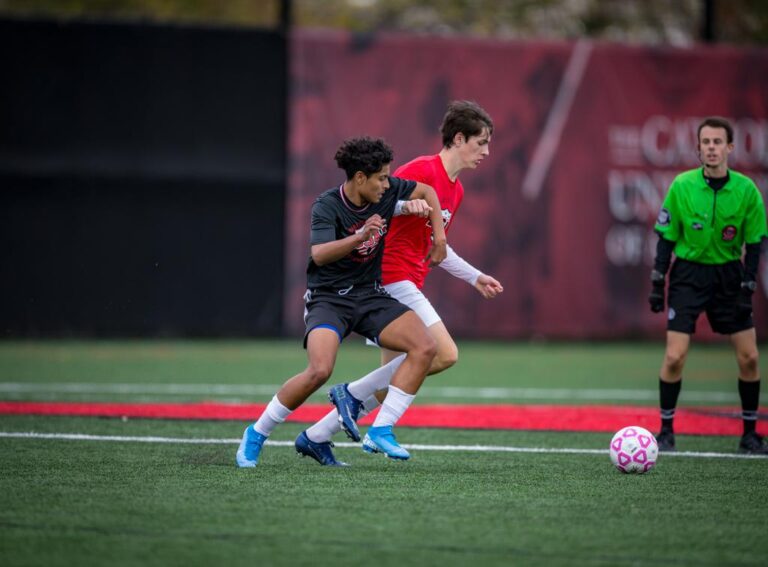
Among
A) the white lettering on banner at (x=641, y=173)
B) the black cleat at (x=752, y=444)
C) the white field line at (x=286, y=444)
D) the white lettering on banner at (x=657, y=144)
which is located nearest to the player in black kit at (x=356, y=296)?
the white field line at (x=286, y=444)

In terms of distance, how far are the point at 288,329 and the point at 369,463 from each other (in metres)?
11.0

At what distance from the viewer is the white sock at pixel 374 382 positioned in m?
6.97

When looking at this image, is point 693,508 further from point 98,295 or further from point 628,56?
point 628,56

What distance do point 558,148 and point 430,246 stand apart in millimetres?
11596

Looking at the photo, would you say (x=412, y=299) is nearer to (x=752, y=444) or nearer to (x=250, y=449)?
(x=250, y=449)

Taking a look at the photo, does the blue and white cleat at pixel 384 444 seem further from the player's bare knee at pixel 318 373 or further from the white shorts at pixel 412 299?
the white shorts at pixel 412 299

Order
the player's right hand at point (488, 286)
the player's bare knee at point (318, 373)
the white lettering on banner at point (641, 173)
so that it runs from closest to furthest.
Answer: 1. the player's bare knee at point (318, 373)
2. the player's right hand at point (488, 286)
3. the white lettering on banner at point (641, 173)

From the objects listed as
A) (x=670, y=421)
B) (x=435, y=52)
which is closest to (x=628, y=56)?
(x=435, y=52)

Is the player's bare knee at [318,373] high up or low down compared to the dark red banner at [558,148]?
down

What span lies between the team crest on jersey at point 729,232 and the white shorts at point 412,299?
2.14m

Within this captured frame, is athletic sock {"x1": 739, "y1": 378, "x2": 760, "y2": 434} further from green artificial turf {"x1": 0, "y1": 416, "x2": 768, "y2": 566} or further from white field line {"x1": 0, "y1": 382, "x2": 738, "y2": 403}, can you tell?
white field line {"x1": 0, "y1": 382, "x2": 738, "y2": 403}

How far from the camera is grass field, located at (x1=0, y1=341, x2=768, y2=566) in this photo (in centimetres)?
459

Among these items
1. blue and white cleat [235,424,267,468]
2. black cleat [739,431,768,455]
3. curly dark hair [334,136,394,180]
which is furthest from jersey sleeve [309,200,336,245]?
black cleat [739,431,768,455]

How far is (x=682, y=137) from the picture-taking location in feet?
62.0
